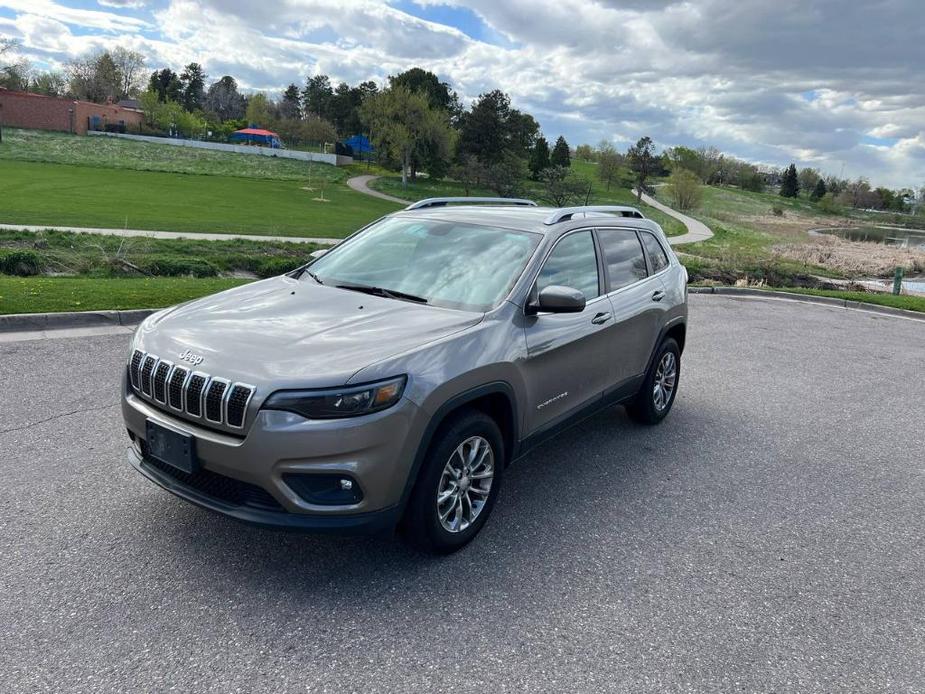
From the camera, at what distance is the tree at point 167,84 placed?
378ft

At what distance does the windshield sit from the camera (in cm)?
400

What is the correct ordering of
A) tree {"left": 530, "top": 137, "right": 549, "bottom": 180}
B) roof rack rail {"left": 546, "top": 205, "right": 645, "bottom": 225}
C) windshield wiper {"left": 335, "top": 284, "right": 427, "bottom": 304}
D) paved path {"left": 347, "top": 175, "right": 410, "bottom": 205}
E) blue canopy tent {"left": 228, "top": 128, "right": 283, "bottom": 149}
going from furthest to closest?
blue canopy tent {"left": 228, "top": 128, "right": 283, "bottom": 149}
tree {"left": 530, "top": 137, "right": 549, "bottom": 180}
paved path {"left": 347, "top": 175, "right": 410, "bottom": 205}
roof rack rail {"left": 546, "top": 205, "right": 645, "bottom": 225}
windshield wiper {"left": 335, "top": 284, "right": 427, "bottom": 304}

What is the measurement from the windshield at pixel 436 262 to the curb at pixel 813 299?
12345 mm

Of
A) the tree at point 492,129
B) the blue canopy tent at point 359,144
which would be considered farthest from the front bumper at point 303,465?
the blue canopy tent at point 359,144

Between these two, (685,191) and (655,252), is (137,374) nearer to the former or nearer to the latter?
(655,252)

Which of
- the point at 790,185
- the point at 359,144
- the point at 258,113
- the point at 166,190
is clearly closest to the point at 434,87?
the point at 359,144

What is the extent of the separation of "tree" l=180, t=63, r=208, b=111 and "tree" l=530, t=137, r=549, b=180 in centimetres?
6423

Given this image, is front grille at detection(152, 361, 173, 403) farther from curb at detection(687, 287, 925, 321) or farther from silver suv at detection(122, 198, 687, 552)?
curb at detection(687, 287, 925, 321)

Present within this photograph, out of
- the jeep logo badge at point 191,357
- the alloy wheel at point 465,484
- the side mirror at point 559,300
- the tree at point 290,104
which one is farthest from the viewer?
the tree at point 290,104

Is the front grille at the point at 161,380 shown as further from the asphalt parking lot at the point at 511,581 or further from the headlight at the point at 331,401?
the asphalt parking lot at the point at 511,581

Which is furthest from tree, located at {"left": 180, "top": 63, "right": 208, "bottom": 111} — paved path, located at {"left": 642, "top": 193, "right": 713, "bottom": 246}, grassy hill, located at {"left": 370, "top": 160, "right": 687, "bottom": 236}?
paved path, located at {"left": 642, "top": 193, "right": 713, "bottom": 246}

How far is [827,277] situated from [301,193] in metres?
35.7

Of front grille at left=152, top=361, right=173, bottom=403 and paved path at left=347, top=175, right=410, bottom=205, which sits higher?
paved path at left=347, top=175, right=410, bottom=205

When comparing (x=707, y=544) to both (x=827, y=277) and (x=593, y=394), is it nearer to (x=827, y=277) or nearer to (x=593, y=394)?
(x=593, y=394)
